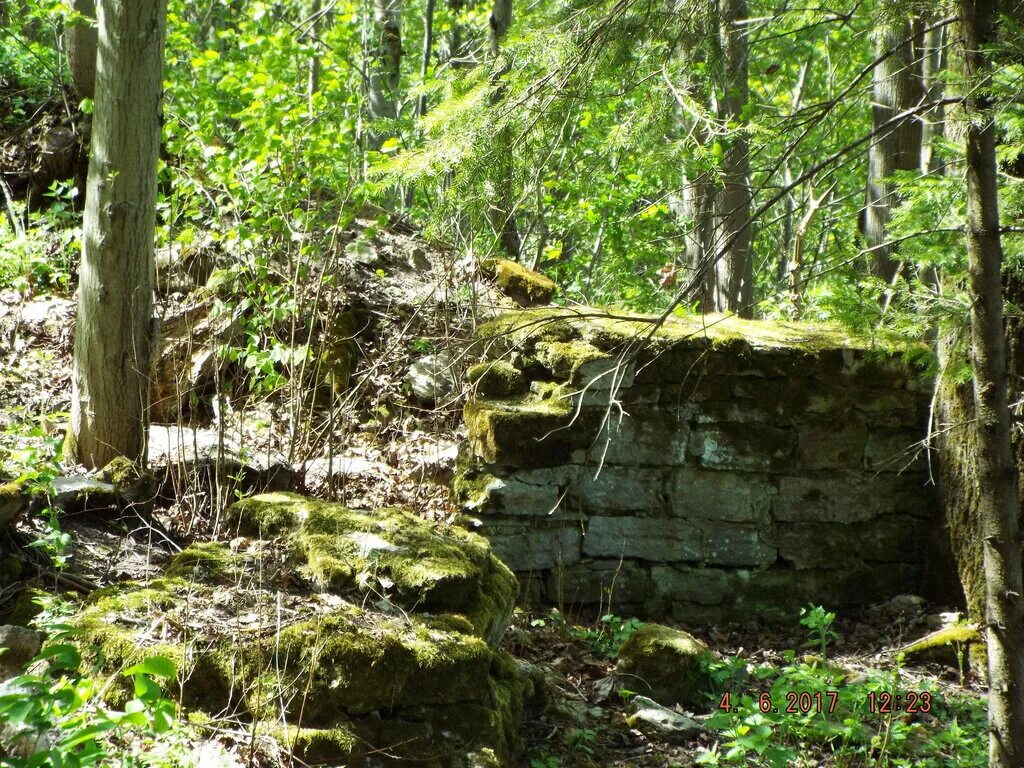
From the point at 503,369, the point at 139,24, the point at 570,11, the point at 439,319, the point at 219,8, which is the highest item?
the point at 219,8

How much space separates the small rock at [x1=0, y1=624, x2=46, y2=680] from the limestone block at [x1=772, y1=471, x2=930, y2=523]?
177 inches

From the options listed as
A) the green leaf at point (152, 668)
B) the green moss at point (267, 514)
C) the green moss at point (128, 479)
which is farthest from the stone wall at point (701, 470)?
the green leaf at point (152, 668)

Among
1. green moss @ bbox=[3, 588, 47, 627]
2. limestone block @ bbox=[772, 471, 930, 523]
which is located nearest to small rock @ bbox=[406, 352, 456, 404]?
limestone block @ bbox=[772, 471, 930, 523]

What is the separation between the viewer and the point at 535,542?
5.48m

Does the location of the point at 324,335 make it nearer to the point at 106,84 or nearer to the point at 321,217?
the point at 321,217

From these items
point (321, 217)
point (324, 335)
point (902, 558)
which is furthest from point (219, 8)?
point (902, 558)

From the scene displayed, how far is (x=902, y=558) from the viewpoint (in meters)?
6.00

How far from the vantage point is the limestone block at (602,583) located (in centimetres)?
552

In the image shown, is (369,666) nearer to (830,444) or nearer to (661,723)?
(661,723)

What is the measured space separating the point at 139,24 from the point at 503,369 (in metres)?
3.04

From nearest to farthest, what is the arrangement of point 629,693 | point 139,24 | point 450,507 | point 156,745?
point 156,745, point 629,693, point 139,24, point 450,507

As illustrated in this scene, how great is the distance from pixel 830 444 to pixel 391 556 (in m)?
3.36

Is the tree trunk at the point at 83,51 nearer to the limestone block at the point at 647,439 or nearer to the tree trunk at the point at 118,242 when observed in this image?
the tree trunk at the point at 118,242
